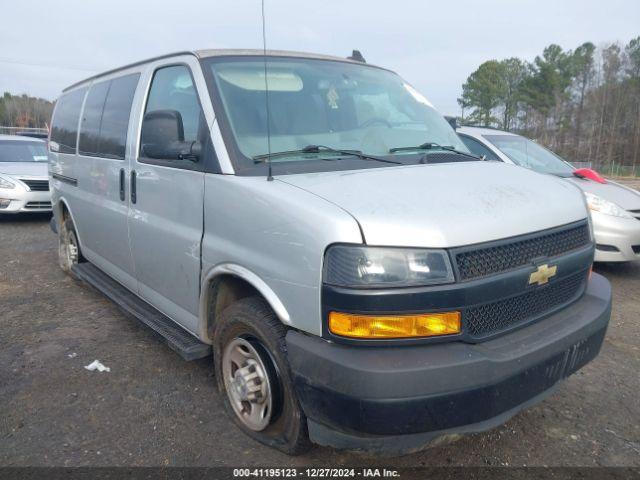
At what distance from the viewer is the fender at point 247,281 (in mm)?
2361

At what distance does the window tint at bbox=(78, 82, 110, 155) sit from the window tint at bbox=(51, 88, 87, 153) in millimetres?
243

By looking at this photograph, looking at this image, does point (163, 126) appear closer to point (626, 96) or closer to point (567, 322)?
point (567, 322)

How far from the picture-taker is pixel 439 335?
85.0 inches

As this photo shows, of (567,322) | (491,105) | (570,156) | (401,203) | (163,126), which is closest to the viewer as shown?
(401,203)

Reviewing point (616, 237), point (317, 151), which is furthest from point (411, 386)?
point (616, 237)

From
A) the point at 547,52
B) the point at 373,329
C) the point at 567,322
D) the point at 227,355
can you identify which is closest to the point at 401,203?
the point at 373,329

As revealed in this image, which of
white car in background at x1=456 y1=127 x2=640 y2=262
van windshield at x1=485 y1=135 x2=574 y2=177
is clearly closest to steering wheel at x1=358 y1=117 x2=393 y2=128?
white car in background at x1=456 y1=127 x2=640 y2=262

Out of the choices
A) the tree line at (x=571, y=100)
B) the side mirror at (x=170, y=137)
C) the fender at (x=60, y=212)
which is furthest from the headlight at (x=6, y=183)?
the tree line at (x=571, y=100)

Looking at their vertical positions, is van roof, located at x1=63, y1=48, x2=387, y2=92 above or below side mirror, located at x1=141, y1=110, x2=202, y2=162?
above

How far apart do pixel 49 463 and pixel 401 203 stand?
2.23 meters

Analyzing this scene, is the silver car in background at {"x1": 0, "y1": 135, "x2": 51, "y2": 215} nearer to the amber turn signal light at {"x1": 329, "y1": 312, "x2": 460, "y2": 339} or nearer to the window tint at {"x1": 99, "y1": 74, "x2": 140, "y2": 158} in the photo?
the window tint at {"x1": 99, "y1": 74, "x2": 140, "y2": 158}

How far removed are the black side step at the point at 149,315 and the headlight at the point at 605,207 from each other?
4.68 metres

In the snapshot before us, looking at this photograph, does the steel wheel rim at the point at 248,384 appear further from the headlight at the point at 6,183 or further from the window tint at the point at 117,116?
the headlight at the point at 6,183

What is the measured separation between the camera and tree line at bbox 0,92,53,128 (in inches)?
2532
